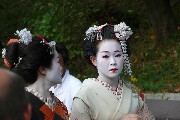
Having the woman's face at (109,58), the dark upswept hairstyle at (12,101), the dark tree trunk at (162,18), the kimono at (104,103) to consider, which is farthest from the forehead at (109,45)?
the dark tree trunk at (162,18)

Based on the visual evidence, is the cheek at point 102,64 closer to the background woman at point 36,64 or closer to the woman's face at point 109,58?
the woman's face at point 109,58

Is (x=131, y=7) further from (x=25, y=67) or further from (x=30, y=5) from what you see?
(x=25, y=67)

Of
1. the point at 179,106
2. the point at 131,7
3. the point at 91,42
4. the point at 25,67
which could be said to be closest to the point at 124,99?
the point at 91,42

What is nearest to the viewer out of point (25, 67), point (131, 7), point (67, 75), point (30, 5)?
point (25, 67)

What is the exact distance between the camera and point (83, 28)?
9203 mm

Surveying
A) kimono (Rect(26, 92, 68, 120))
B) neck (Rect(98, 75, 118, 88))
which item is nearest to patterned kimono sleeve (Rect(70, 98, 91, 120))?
kimono (Rect(26, 92, 68, 120))

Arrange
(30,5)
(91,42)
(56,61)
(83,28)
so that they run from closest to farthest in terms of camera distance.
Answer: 1. (56,61)
2. (91,42)
3. (83,28)
4. (30,5)

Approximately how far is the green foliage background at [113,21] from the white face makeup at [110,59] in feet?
13.6

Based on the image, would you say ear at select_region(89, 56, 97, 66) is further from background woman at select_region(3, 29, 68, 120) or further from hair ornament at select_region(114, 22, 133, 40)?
background woman at select_region(3, 29, 68, 120)

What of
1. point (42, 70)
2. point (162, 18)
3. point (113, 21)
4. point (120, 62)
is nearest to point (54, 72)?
point (42, 70)

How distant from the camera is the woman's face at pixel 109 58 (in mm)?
2943

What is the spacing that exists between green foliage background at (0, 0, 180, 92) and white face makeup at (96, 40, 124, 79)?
4.13 metres

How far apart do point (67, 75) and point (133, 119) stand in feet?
4.17

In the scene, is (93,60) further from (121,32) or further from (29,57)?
(29,57)
